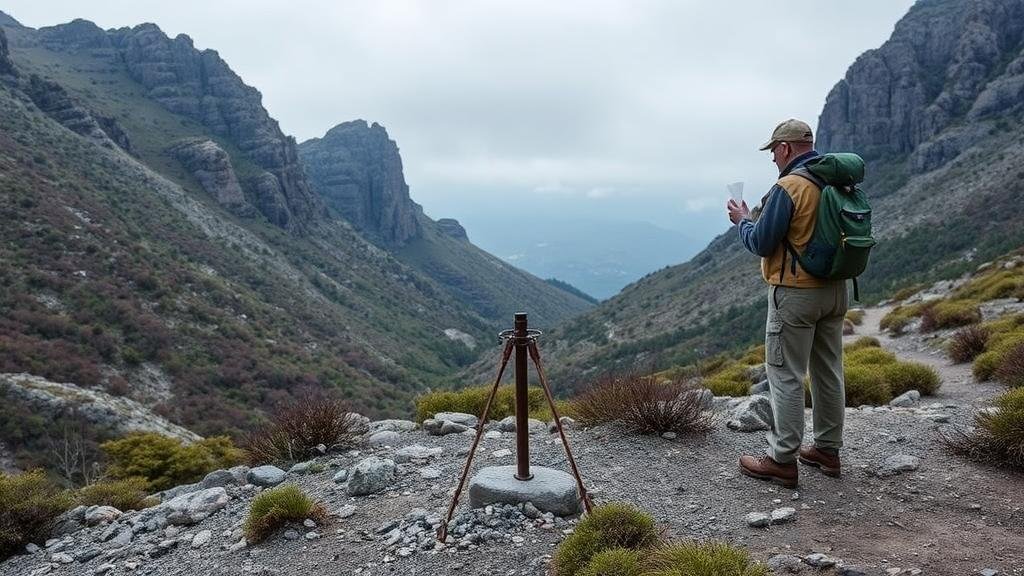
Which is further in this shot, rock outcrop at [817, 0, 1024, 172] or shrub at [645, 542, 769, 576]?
rock outcrop at [817, 0, 1024, 172]

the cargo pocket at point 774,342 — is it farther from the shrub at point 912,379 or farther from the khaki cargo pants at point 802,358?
the shrub at point 912,379

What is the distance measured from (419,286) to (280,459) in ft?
425

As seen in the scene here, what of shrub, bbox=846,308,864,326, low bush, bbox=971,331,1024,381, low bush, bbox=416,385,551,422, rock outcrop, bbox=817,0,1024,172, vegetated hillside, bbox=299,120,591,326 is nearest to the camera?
low bush, bbox=971,331,1024,381

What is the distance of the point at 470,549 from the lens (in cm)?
430

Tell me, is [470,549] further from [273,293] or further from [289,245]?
[289,245]

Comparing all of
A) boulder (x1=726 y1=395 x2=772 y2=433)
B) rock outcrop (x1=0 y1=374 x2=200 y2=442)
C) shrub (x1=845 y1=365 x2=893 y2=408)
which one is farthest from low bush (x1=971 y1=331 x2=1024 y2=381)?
rock outcrop (x1=0 y1=374 x2=200 y2=442)

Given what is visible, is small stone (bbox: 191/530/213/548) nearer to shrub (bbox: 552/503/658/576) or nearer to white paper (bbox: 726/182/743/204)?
shrub (bbox: 552/503/658/576)

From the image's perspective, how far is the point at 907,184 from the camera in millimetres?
80250

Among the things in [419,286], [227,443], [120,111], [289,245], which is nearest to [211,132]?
[120,111]

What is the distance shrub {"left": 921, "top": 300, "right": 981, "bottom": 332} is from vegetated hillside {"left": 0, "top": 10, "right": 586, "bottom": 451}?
33.6m

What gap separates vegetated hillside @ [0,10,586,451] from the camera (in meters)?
40.3

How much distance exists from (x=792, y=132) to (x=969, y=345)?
8927mm

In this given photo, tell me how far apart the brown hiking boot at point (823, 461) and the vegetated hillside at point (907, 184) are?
44.2 meters

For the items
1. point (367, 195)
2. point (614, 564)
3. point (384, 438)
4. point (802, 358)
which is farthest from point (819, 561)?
point (367, 195)
